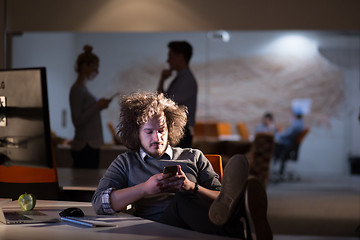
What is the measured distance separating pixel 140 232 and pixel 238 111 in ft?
29.9

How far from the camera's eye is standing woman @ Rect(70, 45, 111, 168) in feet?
16.4

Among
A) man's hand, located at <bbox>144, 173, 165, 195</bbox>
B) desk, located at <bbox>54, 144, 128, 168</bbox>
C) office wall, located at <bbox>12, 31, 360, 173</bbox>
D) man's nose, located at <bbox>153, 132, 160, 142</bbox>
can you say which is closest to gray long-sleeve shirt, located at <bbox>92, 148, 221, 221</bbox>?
man's nose, located at <bbox>153, 132, 160, 142</bbox>

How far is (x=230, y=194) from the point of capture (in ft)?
5.71

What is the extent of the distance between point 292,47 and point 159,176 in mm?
7546

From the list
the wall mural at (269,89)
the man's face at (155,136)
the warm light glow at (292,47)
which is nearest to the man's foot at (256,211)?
the man's face at (155,136)

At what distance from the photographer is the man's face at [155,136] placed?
2371 millimetres

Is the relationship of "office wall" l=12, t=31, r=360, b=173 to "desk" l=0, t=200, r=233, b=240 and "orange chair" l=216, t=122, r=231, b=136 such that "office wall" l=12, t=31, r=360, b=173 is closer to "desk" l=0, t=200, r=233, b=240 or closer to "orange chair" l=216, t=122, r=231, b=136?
"orange chair" l=216, t=122, r=231, b=136

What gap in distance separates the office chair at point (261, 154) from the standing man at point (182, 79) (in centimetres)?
139

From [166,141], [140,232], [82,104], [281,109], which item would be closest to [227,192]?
[140,232]

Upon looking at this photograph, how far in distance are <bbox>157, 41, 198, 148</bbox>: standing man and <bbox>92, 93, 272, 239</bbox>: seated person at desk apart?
1.44m

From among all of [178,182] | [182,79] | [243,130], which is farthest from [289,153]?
[178,182]

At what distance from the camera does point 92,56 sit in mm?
5477

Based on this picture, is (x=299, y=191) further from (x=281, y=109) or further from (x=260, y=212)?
(x=260, y=212)

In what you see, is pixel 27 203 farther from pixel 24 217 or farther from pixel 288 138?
pixel 288 138
